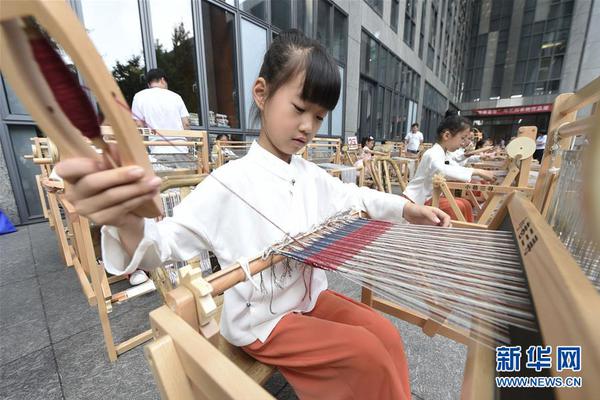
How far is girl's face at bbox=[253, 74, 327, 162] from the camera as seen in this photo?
0.73 m

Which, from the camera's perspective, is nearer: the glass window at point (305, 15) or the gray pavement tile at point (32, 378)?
the gray pavement tile at point (32, 378)

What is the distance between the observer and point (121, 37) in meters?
3.09

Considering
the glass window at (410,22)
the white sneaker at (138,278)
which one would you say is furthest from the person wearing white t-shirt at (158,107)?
the glass window at (410,22)

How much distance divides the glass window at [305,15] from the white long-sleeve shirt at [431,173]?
4262mm

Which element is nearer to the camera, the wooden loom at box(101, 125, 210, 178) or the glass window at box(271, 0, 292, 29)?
the wooden loom at box(101, 125, 210, 178)

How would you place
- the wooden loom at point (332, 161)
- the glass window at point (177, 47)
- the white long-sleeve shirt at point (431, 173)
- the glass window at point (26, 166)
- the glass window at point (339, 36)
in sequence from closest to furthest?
the white long-sleeve shirt at point (431, 173), the glass window at point (26, 166), the wooden loom at point (332, 161), the glass window at point (177, 47), the glass window at point (339, 36)

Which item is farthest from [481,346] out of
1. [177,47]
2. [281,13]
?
[281,13]

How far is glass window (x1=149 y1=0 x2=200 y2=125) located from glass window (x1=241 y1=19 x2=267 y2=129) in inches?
33.2

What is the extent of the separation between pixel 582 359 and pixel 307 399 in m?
0.56

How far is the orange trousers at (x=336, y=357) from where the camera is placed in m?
0.56

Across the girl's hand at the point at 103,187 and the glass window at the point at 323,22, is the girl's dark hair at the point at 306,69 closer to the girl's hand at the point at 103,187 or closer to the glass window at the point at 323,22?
the girl's hand at the point at 103,187

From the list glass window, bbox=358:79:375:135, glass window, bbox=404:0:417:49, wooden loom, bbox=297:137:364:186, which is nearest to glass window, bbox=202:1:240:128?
wooden loom, bbox=297:137:364:186

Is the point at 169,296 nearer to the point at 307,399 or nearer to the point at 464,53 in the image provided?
the point at 307,399

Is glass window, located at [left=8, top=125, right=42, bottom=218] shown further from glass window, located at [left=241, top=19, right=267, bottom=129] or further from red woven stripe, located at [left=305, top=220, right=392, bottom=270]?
red woven stripe, located at [left=305, top=220, right=392, bottom=270]
